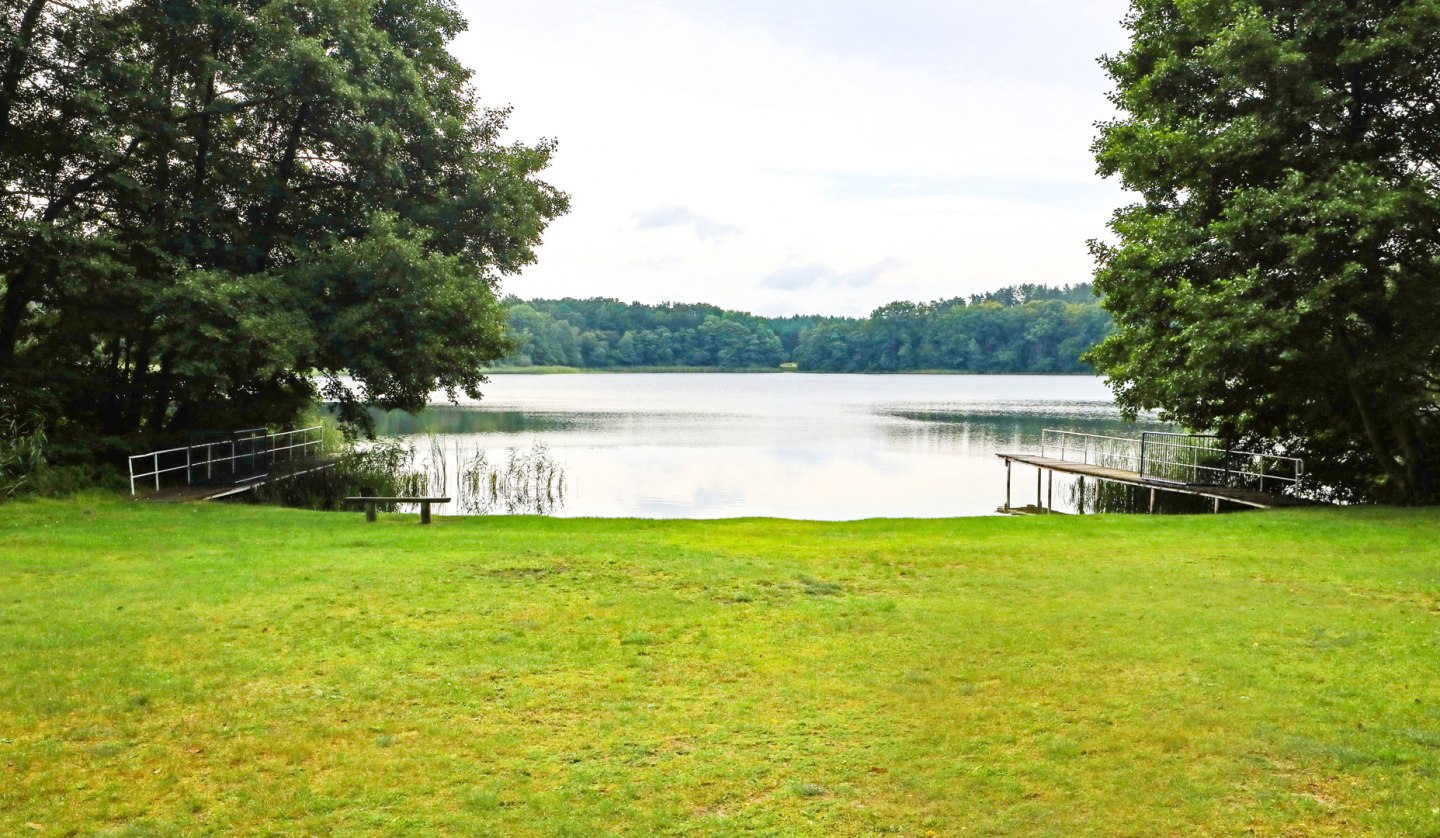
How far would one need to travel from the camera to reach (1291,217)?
54.5 ft

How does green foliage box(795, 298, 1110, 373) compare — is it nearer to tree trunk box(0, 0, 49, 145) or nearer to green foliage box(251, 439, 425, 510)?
green foliage box(251, 439, 425, 510)

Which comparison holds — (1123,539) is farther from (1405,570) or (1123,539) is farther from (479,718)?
(479,718)

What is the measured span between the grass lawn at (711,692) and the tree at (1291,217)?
5.94 metres

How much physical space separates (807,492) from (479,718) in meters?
22.9

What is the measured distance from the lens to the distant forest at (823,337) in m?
147

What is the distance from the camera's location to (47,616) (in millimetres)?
9094

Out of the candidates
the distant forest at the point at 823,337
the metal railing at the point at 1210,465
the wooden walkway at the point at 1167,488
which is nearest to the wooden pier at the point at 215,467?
the wooden walkway at the point at 1167,488

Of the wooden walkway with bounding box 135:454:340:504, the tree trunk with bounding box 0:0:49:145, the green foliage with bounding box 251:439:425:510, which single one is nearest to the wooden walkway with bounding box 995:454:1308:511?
the green foliage with bounding box 251:439:425:510

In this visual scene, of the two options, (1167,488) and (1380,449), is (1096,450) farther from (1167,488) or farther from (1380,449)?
(1380,449)

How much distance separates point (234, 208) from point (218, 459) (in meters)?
5.56

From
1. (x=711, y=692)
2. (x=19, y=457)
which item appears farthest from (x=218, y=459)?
(x=711, y=692)

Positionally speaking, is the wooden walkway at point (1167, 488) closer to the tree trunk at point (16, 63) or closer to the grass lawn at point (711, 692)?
the grass lawn at point (711, 692)

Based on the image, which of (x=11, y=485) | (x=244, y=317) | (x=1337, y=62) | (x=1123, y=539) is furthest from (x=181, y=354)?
(x=1337, y=62)

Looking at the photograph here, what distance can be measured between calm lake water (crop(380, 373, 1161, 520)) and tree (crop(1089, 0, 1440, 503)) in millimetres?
8845
